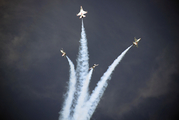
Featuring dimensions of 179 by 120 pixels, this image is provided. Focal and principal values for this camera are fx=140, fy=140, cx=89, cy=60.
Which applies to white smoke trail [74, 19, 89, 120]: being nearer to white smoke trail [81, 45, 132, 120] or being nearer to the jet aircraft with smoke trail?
the jet aircraft with smoke trail

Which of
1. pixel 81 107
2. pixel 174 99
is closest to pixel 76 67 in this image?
pixel 81 107

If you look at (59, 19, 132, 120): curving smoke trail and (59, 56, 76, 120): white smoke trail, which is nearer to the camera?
(59, 19, 132, 120): curving smoke trail

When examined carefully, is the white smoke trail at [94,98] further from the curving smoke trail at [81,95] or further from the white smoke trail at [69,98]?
the white smoke trail at [69,98]

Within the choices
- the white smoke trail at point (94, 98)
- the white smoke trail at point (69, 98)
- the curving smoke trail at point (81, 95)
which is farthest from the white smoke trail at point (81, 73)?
the white smoke trail at point (94, 98)

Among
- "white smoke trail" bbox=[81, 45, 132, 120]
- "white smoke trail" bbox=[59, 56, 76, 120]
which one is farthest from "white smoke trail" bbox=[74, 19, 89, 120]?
"white smoke trail" bbox=[81, 45, 132, 120]

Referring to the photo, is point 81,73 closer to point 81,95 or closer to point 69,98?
point 81,95

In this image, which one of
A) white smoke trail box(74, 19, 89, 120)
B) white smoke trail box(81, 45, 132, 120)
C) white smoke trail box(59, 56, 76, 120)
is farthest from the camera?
white smoke trail box(59, 56, 76, 120)

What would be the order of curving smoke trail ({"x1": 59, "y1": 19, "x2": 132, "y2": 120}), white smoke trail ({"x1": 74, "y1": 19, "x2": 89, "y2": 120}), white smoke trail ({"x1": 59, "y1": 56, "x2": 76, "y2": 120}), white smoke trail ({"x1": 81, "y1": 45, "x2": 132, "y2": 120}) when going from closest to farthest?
white smoke trail ({"x1": 81, "y1": 45, "x2": 132, "y2": 120}) → curving smoke trail ({"x1": 59, "y1": 19, "x2": 132, "y2": 120}) → white smoke trail ({"x1": 74, "y1": 19, "x2": 89, "y2": 120}) → white smoke trail ({"x1": 59, "y1": 56, "x2": 76, "y2": 120})

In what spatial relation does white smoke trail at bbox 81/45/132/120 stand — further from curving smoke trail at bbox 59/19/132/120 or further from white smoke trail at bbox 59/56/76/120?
white smoke trail at bbox 59/56/76/120

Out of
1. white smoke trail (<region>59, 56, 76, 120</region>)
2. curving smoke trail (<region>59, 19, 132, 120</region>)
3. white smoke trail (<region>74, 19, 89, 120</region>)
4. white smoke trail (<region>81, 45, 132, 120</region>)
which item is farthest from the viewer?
white smoke trail (<region>59, 56, 76, 120</region>)

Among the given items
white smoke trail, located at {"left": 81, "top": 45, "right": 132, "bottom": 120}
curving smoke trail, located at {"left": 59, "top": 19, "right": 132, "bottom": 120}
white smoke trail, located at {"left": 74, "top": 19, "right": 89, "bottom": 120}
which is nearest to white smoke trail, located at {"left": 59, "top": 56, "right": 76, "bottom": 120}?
curving smoke trail, located at {"left": 59, "top": 19, "right": 132, "bottom": 120}

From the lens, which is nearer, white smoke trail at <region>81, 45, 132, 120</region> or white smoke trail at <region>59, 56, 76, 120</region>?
white smoke trail at <region>81, 45, 132, 120</region>

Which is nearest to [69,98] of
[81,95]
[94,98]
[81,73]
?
[81,95]

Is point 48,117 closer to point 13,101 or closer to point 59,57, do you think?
point 13,101
